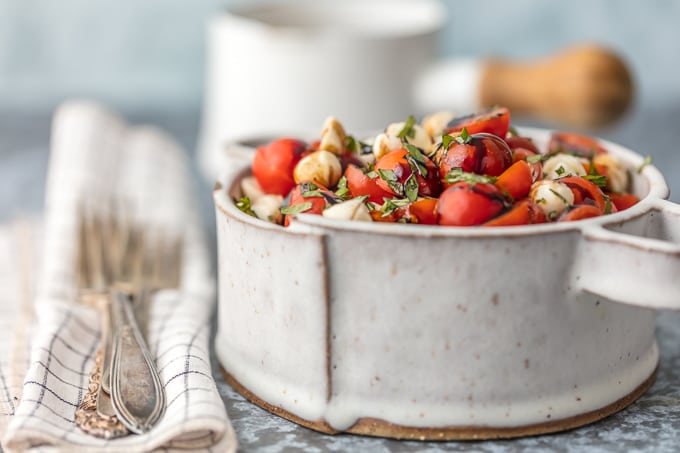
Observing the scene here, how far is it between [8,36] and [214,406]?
112cm

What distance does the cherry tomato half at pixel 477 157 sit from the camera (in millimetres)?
593

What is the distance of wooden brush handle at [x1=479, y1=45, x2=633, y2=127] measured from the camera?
1054 mm

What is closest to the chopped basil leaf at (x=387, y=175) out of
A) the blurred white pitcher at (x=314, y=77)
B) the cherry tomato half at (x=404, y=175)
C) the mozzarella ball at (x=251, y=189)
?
the cherry tomato half at (x=404, y=175)

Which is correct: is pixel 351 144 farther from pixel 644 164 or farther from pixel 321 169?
pixel 644 164

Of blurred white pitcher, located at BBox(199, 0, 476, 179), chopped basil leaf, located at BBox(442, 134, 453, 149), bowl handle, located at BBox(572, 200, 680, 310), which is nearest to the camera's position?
bowl handle, located at BBox(572, 200, 680, 310)

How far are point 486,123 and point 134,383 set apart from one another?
253 millimetres

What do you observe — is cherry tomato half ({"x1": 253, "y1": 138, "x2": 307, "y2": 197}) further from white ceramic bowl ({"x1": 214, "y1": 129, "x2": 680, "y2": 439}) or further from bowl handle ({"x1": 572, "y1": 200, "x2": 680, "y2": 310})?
bowl handle ({"x1": 572, "y1": 200, "x2": 680, "y2": 310})

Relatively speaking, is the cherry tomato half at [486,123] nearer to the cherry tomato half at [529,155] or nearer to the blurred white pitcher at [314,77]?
the cherry tomato half at [529,155]

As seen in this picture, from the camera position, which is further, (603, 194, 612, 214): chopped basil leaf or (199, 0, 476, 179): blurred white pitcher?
(199, 0, 476, 179): blurred white pitcher

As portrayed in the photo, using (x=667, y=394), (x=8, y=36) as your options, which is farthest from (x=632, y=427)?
(x=8, y=36)

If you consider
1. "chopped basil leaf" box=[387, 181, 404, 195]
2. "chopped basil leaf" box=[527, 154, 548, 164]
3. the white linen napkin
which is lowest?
the white linen napkin

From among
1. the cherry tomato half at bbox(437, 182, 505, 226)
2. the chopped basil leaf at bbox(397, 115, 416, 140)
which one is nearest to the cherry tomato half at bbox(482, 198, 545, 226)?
the cherry tomato half at bbox(437, 182, 505, 226)

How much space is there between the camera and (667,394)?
632mm

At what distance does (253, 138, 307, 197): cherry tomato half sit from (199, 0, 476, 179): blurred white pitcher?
12.4 inches
